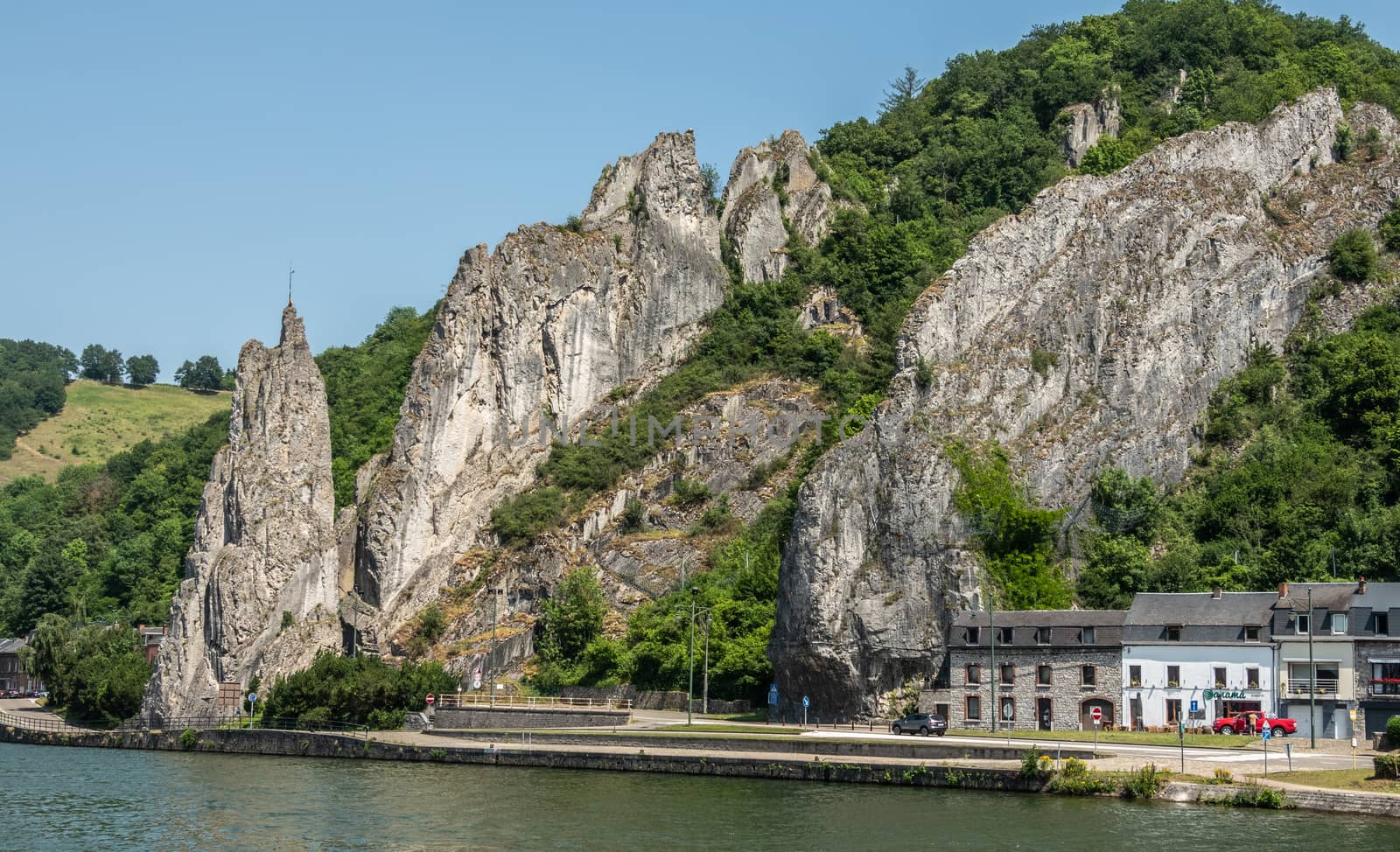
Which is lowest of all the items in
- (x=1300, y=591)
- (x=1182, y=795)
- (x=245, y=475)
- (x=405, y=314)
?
(x=1182, y=795)

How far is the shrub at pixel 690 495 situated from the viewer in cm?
10081

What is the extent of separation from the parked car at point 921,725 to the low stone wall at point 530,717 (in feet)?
49.3

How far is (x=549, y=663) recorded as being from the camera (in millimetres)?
90625

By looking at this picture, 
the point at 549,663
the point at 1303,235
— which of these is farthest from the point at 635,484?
the point at 1303,235

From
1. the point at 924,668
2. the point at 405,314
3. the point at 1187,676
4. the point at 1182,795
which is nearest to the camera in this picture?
the point at 1182,795

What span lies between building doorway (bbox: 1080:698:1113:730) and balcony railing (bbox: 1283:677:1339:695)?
7.04 m

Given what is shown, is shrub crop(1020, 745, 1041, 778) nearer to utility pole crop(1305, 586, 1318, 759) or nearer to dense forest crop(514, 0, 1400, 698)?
utility pole crop(1305, 586, 1318, 759)

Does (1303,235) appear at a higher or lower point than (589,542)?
higher

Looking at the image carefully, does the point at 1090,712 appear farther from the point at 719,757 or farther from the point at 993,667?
the point at 719,757

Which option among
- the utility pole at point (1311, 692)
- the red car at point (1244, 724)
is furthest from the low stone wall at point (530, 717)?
the utility pole at point (1311, 692)

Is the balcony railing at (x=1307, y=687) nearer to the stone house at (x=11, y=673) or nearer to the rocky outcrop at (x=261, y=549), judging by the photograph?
the rocky outcrop at (x=261, y=549)

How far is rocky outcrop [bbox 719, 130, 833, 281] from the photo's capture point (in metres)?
120

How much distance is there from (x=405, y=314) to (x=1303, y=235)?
92.7 metres

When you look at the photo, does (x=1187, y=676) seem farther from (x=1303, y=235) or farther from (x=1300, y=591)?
(x=1303, y=235)
